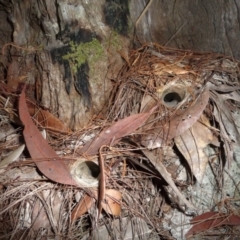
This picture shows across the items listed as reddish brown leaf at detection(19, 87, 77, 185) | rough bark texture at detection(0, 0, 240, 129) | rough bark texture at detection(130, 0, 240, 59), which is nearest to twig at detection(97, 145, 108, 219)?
reddish brown leaf at detection(19, 87, 77, 185)

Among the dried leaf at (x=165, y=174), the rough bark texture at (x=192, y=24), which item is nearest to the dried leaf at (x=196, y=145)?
the dried leaf at (x=165, y=174)

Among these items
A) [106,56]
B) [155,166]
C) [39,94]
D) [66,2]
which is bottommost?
[155,166]

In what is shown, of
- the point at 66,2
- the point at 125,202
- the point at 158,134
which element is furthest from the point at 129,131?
the point at 66,2

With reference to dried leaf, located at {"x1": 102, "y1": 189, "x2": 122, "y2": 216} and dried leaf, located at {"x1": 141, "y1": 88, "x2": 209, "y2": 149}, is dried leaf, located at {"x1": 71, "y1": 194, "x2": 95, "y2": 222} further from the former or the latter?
dried leaf, located at {"x1": 141, "y1": 88, "x2": 209, "y2": 149}

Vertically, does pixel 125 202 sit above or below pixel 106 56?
below

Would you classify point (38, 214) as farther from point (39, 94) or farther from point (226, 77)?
point (226, 77)

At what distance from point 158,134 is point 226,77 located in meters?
0.49

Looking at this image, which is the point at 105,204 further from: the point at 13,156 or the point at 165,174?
the point at 13,156

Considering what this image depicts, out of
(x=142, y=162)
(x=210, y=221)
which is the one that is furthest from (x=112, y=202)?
(x=210, y=221)

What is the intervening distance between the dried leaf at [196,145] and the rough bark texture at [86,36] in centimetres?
42

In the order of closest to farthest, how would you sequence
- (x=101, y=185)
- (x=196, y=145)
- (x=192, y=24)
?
(x=101, y=185), (x=196, y=145), (x=192, y=24)

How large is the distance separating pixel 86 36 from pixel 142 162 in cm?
63

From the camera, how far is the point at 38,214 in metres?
1.41

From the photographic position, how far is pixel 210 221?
1482 mm
